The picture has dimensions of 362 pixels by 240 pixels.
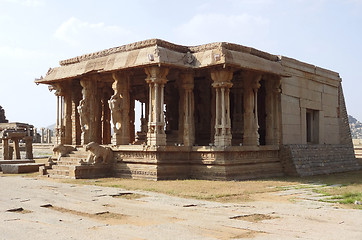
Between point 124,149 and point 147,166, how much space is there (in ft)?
4.43

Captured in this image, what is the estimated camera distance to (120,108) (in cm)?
1658

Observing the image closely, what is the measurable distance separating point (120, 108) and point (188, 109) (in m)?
2.64

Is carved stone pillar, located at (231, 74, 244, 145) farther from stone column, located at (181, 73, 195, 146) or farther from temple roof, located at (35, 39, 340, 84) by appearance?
stone column, located at (181, 73, 195, 146)

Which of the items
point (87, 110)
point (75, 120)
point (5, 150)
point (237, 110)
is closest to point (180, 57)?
point (87, 110)

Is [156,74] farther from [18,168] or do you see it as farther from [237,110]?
A: [18,168]

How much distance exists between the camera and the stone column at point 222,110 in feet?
49.1

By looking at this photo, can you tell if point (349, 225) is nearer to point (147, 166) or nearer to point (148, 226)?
point (148, 226)

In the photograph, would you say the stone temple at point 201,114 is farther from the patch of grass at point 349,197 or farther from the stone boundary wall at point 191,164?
the patch of grass at point 349,197

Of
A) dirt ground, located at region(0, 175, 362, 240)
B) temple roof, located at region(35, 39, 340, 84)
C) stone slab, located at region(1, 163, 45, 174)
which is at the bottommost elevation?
dirt ground, located at region(0, 175, 362, 240)

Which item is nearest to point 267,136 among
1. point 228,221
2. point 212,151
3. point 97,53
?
point 212,151

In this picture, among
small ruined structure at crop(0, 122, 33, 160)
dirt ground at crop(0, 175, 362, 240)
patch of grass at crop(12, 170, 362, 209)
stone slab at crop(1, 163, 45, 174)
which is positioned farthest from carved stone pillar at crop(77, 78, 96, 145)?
small ruined structure at crop(0, 122, 33, 160)

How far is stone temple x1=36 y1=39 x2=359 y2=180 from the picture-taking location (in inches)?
596

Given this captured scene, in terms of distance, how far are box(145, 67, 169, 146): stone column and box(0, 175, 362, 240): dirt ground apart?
3811 mm

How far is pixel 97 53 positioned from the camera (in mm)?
17812
